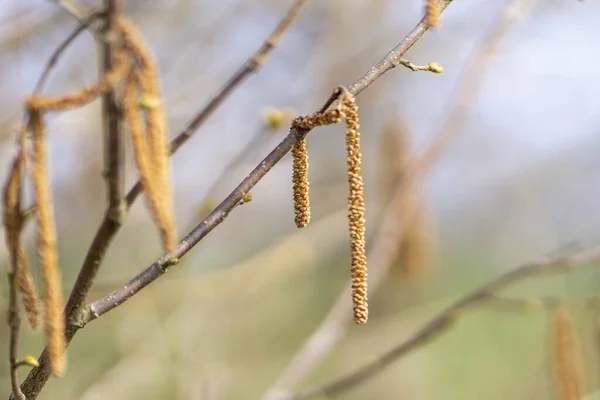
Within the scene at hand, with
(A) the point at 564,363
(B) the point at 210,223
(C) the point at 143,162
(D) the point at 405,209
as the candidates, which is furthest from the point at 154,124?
(D) the point at 405,209

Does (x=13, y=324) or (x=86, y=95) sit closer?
(x=86, y=95)

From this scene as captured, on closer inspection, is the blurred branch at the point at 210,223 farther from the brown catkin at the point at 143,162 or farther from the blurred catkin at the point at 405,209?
the blurred catkin at the point at 405,209

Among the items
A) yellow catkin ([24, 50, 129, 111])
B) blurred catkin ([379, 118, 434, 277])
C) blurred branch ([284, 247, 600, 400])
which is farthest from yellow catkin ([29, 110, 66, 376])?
blurred catkin ([379, 118, 434, 277])

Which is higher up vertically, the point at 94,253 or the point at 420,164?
the point at 420,164

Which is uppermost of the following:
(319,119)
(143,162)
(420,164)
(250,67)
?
(420,164)

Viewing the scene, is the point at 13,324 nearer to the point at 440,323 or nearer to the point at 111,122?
the point at 111,122

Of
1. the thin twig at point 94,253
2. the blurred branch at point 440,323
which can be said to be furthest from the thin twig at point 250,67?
the blurred branch at point 440,323

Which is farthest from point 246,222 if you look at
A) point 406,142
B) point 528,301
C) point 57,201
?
point 528,301

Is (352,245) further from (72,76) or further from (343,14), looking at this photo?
(343,14)
